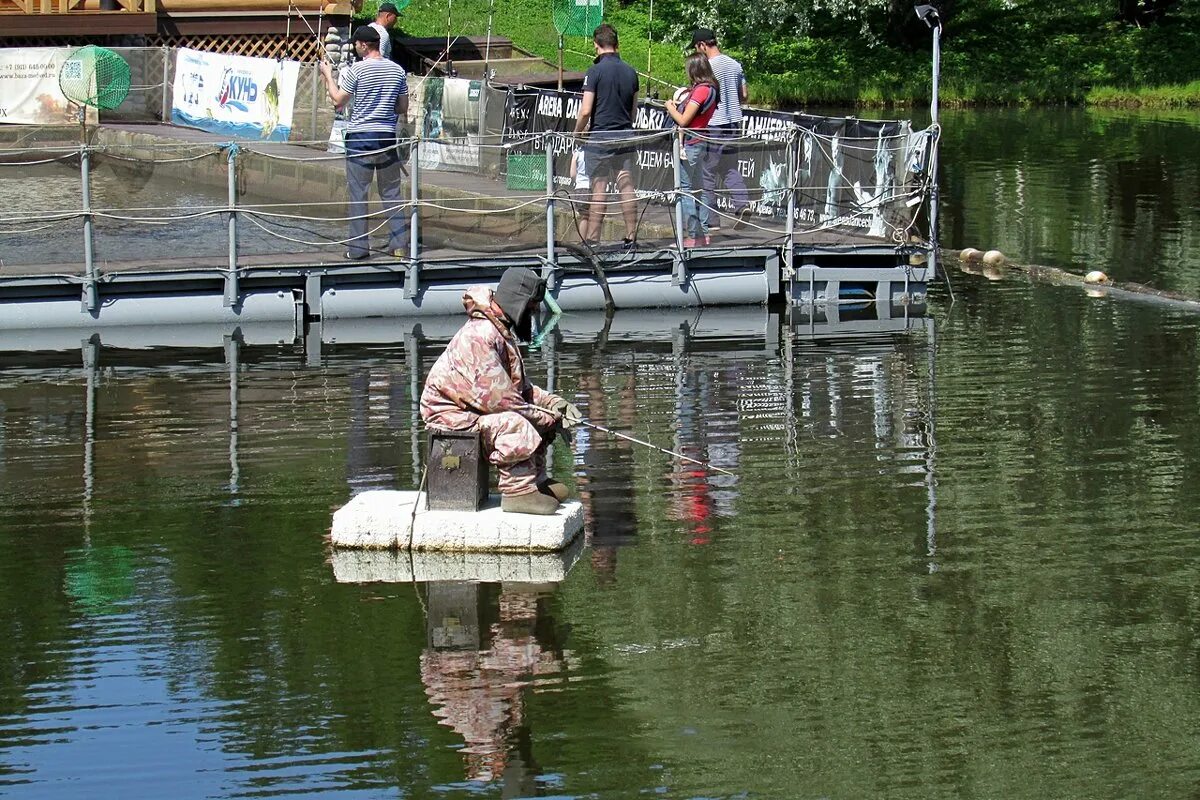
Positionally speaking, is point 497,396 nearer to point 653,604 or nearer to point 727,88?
point 653,604

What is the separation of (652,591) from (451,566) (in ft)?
3.67

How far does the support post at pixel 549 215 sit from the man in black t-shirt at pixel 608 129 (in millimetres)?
308

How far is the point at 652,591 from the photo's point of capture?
29.0 feet

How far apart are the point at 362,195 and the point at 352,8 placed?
18.7 m

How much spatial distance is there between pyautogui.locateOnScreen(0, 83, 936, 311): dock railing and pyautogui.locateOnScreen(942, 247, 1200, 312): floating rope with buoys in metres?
1.87

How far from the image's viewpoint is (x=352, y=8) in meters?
34.7

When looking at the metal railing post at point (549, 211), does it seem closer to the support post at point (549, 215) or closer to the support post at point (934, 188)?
the support post at point (549, 215)

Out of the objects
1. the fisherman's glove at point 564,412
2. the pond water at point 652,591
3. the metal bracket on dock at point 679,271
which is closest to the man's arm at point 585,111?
the metal bracket on dock at point 679,271

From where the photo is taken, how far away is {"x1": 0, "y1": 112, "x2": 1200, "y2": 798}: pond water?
22.7ft

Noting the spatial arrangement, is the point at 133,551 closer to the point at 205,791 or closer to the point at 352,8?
the point at 205,791

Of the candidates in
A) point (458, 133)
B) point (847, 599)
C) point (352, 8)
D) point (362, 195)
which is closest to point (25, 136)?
point (352, 8)

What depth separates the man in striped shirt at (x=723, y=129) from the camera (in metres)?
17.3

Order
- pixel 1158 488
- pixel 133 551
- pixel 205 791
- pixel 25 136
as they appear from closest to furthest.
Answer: pixel 205 791 < pixel 133 551 < pixel 1158 488 < pixel 25 136

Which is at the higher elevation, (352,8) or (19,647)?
(352,8)
